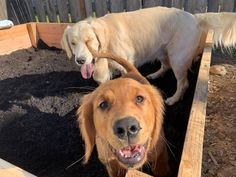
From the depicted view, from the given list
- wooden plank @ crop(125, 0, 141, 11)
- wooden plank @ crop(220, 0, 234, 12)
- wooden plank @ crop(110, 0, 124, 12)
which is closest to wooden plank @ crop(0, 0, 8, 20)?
wooden plank @ crop(110, 0, 124, 12)

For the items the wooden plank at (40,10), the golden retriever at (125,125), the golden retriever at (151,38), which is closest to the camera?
the golden retriever at (125,125)

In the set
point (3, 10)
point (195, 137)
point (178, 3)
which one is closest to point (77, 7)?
point (3, 10)

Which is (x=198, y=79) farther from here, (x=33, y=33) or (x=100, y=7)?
(x=100, y=7)

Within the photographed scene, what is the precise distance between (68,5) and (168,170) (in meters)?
4.85

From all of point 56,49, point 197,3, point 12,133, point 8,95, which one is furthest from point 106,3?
point 12,133

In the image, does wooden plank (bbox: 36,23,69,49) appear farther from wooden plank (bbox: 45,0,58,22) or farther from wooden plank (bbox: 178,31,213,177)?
wooden plank (bbox: 178,31,213,177)

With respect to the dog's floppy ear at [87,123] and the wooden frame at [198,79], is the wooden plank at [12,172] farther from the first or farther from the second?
the dog's floppy ear at [87,123]

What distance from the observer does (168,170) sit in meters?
2.34

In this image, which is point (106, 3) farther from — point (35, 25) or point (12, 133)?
point (12, 133)

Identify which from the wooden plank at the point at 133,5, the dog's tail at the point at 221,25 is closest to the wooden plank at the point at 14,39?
the wooden plank at the point at 133,5

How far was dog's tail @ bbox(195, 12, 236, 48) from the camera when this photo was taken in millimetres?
3373

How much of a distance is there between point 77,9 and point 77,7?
4cm

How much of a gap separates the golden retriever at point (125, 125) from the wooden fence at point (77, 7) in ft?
11.0

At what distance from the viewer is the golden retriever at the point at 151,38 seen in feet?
11.5
